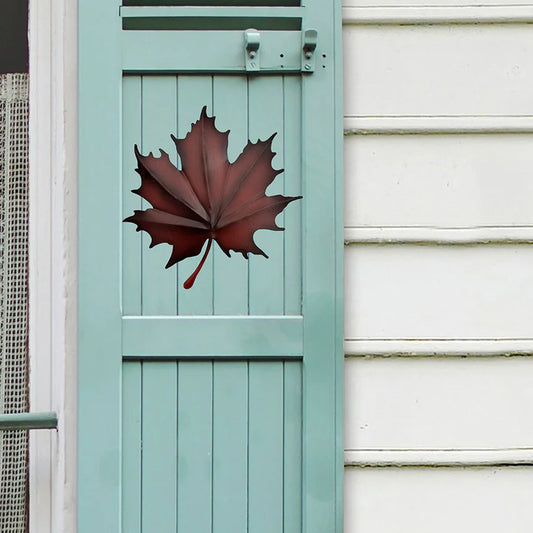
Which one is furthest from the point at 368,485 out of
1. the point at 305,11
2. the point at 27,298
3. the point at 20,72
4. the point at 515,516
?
the point at 20,72

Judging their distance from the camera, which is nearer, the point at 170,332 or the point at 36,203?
the point at 170,332

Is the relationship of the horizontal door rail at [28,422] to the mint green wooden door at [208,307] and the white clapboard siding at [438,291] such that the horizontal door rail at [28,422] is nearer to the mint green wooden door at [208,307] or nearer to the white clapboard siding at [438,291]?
the mint green wooden door at [208,307]

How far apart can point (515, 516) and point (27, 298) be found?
4.09 ft

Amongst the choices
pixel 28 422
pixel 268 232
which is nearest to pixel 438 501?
pixel 268 232

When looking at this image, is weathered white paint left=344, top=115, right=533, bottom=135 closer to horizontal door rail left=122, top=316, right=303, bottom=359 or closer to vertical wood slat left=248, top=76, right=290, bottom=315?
vertical wood slat left=248, top=76, right=290, bottom=315

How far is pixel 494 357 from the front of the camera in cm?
174

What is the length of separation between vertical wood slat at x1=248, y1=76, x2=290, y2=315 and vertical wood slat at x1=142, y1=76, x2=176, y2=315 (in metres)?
0.18

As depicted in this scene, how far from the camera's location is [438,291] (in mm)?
1741

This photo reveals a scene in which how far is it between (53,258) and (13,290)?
125 millimetres

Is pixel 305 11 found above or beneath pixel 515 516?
above

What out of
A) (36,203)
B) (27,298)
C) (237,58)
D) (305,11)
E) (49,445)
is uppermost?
(305,11)

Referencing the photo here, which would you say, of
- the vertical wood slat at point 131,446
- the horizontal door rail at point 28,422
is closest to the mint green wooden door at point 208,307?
the vertical wood slat at point 131,446

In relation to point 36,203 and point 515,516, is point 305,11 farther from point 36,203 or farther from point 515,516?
point 515,516

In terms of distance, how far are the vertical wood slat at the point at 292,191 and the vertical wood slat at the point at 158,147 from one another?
0.83ft
